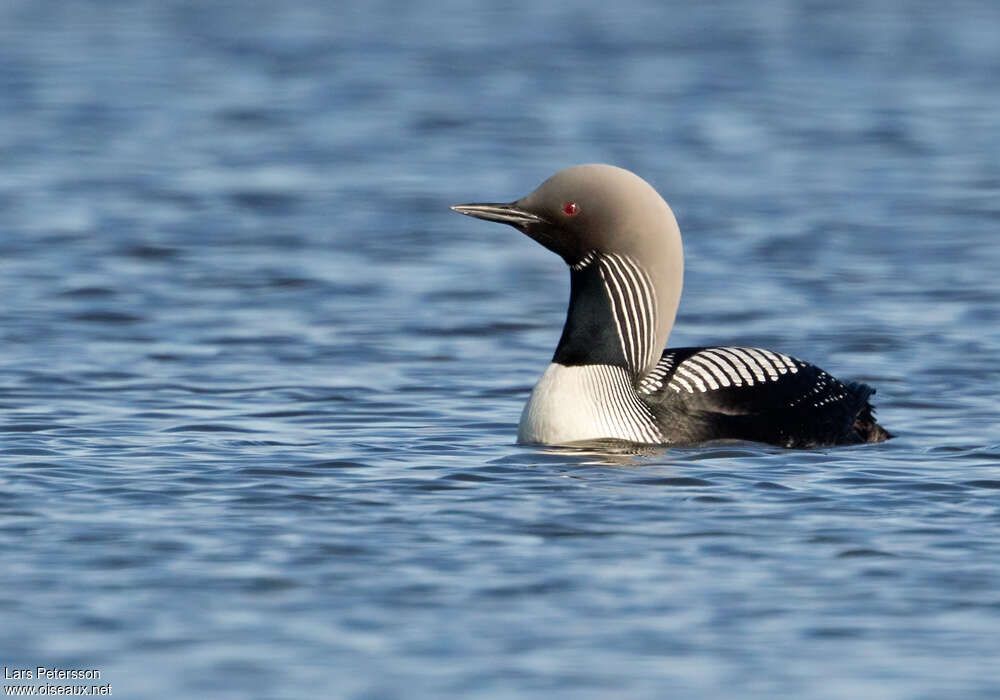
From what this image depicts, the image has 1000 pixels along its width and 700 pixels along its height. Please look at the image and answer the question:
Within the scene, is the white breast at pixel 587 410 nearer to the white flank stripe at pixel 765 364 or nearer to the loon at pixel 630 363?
the loon at pixel 630 363

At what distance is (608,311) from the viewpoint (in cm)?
755

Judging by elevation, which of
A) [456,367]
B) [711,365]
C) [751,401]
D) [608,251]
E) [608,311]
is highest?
[608,251]

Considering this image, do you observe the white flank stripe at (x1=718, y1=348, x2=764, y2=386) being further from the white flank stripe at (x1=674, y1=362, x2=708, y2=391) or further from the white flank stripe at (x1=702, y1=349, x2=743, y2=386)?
the white flank stripe at (x1=674, y1=362, x2=708, y2=391)

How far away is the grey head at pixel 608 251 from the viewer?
24.3 feet

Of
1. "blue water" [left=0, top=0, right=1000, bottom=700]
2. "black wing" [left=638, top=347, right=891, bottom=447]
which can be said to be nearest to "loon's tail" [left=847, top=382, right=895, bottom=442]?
"black wing" [left=638, top=347, right=891, bottom=447]

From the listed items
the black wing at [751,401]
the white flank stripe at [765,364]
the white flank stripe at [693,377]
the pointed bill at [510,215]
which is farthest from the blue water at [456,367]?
the pointed bill at [510,215]

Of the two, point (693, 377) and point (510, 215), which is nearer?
point (510, 215)

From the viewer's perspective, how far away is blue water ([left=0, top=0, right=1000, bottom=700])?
5.21 meters

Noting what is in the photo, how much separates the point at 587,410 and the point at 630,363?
1.06ft

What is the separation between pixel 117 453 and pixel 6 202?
659 cm

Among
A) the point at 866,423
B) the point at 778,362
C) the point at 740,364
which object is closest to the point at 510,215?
the point at 740,364

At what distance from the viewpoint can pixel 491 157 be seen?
15.4 m

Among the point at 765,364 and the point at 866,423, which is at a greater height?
the point at 765,364

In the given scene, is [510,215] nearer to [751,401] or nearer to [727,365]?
[727,365]
